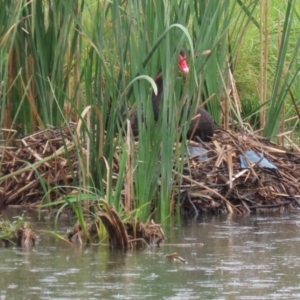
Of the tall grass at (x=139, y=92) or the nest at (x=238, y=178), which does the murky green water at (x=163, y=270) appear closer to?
the tall grass at (x=139, y=92)

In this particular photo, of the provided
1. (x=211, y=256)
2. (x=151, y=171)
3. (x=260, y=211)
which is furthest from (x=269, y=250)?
(x=260, y=211)

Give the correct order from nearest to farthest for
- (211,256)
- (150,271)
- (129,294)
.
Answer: (129,294)
(150,271)
(211,256)

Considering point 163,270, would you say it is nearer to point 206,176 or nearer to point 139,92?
point 139,92

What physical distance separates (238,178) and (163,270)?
106 inches

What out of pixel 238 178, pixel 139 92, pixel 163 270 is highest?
pixel 139 92

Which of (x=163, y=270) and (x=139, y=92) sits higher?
(x=139, y=92)

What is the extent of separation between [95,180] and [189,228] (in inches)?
28.3

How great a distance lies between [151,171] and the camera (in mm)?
5605

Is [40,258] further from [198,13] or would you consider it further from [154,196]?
[198,13]

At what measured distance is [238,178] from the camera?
7.39m

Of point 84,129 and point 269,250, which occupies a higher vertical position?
point 84,129

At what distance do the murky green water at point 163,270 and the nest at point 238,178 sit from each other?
3.58 feet

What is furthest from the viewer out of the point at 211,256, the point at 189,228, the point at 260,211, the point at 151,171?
the point at 260,211

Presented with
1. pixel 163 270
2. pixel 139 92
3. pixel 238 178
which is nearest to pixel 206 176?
pixel 238 178
